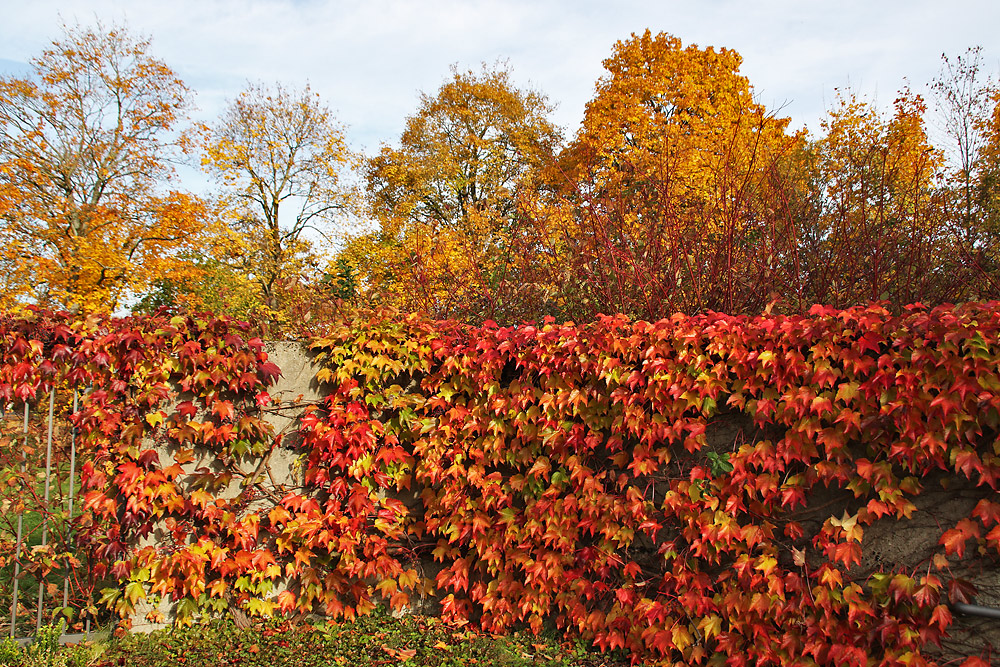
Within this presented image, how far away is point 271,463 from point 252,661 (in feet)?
4.02

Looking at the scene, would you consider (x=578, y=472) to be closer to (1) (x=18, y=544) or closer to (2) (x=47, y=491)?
(2) (x=47, y=491)

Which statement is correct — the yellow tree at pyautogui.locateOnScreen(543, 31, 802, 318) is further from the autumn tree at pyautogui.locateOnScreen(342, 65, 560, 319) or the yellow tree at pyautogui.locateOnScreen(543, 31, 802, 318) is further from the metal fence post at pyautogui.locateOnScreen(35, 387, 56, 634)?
the autumn tree at pyautogui.locateOnScreen(342, 65, 560, 319)

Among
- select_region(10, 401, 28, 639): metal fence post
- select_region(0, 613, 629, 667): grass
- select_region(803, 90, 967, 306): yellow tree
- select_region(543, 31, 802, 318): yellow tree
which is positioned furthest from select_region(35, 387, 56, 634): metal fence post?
select_region(803, 90, 967, 306): yellow tree

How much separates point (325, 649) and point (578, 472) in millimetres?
1893

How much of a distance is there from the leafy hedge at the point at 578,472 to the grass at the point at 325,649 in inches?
5.7

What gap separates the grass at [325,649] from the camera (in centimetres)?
367

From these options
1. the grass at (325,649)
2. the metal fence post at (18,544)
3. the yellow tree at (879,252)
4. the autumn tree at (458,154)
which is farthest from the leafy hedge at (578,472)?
the autumn tree at (458,154)

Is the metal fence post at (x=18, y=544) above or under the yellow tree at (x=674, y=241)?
under

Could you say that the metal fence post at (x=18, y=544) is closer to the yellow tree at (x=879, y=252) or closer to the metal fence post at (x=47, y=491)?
the metal fence post at (x=47, y=491)

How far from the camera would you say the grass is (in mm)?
3670

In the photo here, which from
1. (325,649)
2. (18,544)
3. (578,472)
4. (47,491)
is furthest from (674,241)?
(18,544)

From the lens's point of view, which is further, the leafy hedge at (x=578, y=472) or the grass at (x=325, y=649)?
the grass at (x=325, y=649)

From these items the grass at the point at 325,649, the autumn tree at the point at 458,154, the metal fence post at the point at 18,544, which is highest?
the autumn tree at the point at 458,154

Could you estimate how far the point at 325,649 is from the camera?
3873mm
